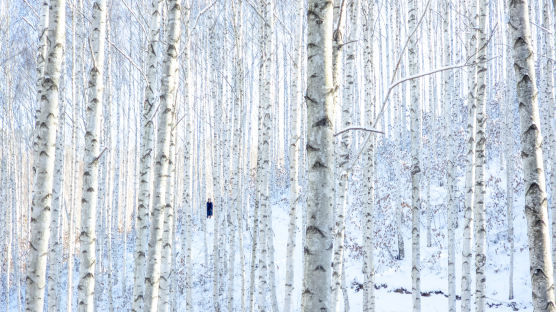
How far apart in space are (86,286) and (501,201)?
14887 millimetres

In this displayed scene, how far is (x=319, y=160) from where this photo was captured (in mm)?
2061

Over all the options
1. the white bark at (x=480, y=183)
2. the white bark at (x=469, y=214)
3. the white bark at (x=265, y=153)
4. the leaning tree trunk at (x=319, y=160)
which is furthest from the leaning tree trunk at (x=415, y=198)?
the leaning tree trunk at (x=319, y=160)

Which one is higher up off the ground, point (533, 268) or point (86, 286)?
point (533, 268)

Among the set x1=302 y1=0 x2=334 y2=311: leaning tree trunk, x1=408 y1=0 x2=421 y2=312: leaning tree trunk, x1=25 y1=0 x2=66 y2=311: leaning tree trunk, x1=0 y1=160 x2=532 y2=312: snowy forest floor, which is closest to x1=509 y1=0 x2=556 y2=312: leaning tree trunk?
x1=302 y1=0 x2=334 y2=311: leaning tree trunk

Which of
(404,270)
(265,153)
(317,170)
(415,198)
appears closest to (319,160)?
(317,170)

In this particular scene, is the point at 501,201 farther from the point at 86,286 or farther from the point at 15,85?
the point at 15,85

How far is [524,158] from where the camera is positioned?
251 centimetres

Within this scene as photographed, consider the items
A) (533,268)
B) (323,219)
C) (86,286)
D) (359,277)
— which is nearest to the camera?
(323,219)

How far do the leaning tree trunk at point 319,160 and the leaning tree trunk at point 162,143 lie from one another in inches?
84.5

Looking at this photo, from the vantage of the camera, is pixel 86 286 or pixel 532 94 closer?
pixel 532 94

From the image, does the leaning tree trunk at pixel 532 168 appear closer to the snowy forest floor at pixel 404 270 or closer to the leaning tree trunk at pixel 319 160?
the leaning tree trunk at pixel 319 160

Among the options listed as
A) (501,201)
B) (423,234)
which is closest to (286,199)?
(423,234)

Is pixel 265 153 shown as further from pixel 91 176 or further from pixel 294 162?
pixel 91 176

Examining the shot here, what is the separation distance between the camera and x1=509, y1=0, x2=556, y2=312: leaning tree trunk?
235 cm
